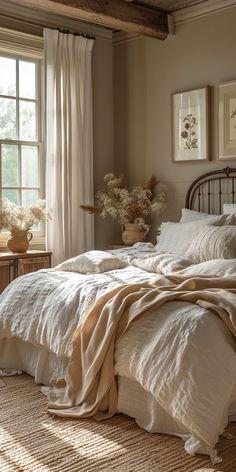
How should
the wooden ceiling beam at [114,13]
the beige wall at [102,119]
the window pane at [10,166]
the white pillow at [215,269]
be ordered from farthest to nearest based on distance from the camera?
the beige wall at [102,119] → the window pane at [10,166] → the wooden ceiling beam at [114,13] → the white pillow at [215,269]

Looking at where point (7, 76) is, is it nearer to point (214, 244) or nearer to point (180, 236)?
point (180, 236)

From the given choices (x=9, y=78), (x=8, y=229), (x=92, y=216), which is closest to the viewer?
(x=8, y=229)

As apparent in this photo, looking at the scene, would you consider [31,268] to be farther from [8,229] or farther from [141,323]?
[141,323]

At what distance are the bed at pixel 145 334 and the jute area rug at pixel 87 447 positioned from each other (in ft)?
0.25

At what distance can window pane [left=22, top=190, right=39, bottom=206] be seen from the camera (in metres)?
5.57

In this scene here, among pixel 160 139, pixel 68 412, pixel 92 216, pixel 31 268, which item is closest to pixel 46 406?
pixel 68 412

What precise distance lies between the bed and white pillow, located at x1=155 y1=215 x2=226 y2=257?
0.04 m

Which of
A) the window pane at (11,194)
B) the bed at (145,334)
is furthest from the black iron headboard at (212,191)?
the window pane at (11,194)

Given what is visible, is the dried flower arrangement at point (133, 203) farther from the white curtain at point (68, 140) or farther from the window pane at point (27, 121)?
the window pane at point (27, 121)

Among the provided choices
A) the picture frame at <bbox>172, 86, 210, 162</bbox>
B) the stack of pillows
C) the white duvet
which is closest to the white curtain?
the picture frame at <bbox>172, 86, 210, 162</bbox>

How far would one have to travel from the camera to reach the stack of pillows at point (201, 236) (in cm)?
419

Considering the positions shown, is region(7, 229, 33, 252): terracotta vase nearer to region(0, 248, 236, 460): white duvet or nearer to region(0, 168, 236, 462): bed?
region(0, 168, 236, 462): bed

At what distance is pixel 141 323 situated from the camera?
3.02 metres

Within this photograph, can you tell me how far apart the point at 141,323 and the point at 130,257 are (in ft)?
4.56
